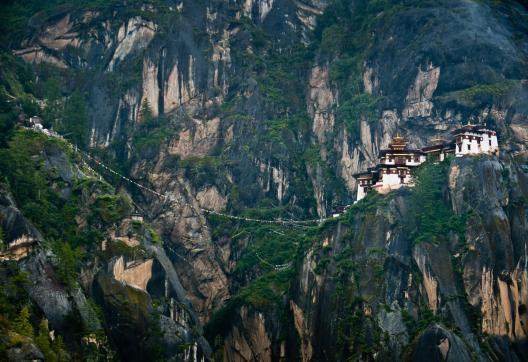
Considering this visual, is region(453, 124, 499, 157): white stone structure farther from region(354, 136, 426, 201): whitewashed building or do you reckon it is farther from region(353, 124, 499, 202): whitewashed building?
region(354, 136, 426, 201): whitewashed building

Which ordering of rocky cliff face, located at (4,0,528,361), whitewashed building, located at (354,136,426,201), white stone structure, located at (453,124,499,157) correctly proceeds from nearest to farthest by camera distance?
rocky cliff face, located at (4,0,528,361)
white stone structure, located at (453,124,499,157)
whitewashed building, located at (354,136,426,201)

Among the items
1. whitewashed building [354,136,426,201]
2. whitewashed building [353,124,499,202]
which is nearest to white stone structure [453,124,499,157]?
whitewashed building [353,124,499,202]

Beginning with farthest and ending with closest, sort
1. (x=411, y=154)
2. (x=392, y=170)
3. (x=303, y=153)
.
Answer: (x=303, y=153)
(x=411, y=154)
(x=392, y=170)

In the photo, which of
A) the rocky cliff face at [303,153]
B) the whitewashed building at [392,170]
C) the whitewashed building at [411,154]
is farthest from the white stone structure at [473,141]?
the whitewashed building at [392,170]

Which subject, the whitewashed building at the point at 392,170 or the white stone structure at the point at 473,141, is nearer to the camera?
the white stone structure at the point at 473,141

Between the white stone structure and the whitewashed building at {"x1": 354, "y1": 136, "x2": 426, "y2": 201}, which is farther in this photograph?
the whitewashed building at {"x1": 354, "y1": 136, "x2": 426, "y2": 201}

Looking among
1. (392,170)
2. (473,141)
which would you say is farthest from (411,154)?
(473,141)

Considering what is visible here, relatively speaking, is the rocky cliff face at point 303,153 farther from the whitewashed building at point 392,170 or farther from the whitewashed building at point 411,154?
the whitewashed building at point 392,170

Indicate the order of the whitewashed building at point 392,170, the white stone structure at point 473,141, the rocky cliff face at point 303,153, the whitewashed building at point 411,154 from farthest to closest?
the whitewashed building at point 392,170
the whitewashed building at point 411,154
the white stone structure at point 473,141
the rocky cliff face at point 303,153

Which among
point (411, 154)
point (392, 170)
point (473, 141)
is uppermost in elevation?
point (473, 141)

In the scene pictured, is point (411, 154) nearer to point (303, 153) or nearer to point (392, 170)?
point (392, 170)
